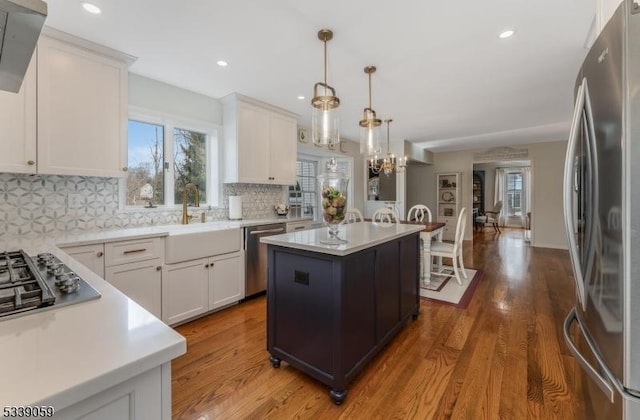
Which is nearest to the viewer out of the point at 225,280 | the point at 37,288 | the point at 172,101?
the point at 37,288

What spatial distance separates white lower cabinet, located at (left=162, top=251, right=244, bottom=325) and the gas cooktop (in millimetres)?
1396

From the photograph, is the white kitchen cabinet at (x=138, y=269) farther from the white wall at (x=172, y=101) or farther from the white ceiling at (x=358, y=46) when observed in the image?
the white ceiling at (x=358, y=46)

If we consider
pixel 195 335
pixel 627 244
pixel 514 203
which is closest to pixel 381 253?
pixel 627 244

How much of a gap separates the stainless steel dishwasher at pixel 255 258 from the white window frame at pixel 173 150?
74 cm

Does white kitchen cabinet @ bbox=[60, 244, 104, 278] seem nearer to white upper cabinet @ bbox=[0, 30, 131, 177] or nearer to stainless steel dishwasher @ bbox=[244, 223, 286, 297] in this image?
white upper cabinet @ bbox=[0, 30, 131, 177]

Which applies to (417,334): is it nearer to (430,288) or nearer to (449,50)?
(430,288)

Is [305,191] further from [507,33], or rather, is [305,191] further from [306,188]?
[507,33]

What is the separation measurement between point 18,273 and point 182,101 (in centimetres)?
265

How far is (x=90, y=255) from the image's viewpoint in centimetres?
205

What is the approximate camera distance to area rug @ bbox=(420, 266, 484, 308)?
10.6 ft

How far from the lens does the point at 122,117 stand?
2426 millimetres

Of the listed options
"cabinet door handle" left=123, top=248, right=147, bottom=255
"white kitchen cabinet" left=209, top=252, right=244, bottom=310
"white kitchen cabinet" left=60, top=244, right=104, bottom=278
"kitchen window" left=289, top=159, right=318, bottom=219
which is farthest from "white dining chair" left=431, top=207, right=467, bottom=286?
"white kitchen cabinet" left=60, top=244, right=104, bottom=278

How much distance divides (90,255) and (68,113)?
1.11 m

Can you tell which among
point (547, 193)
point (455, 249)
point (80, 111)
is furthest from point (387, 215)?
point (547, 193)
